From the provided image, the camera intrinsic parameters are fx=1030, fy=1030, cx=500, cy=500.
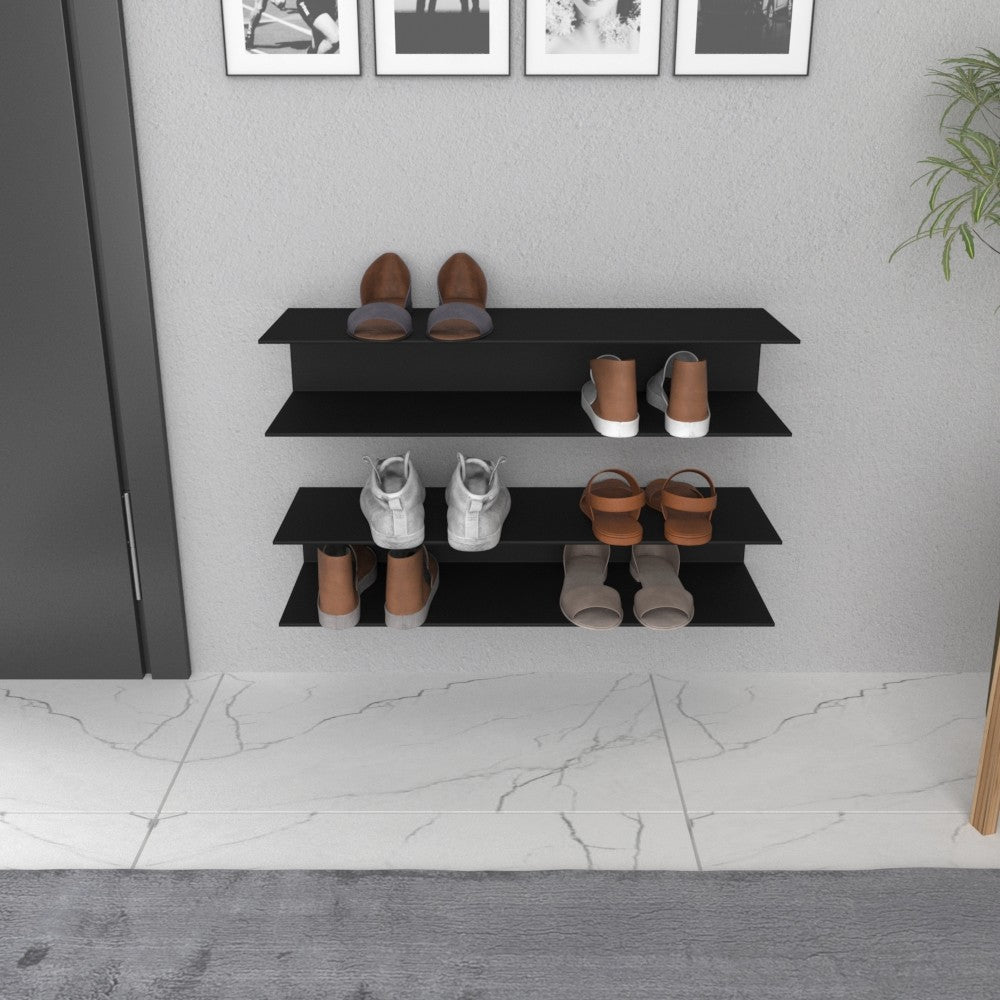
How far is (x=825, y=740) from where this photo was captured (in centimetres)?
249

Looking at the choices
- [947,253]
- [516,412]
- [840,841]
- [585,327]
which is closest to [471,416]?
[516,412]

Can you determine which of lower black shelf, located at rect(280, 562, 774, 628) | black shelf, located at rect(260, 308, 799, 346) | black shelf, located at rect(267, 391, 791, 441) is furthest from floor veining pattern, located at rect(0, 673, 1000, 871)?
black shelf, located at rect(260, 308, 799, 346)

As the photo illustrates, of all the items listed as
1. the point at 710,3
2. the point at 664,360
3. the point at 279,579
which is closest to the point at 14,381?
the point at 279,579

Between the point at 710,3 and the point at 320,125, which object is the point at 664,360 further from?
the point at 320,125

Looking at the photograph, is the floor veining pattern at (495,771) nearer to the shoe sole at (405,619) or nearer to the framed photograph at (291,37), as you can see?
the shoe sole at (405,619)

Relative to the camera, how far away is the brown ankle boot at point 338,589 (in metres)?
2.38

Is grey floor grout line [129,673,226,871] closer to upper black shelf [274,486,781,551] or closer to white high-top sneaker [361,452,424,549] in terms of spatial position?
upper black shelf [274,486,781,551]

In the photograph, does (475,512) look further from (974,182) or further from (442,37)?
(974,182)

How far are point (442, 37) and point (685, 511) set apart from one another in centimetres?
117

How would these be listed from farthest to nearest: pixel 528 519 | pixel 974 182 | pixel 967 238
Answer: pixel 528 519 < pixel 974 182 < pixel 967 238

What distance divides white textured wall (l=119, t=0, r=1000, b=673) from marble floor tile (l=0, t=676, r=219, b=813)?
20cm

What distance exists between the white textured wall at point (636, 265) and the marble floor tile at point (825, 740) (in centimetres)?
11

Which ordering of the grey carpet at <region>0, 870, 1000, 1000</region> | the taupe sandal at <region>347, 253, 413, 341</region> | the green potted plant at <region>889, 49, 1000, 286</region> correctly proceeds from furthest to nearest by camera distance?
the taupe sandal at <region>347, 253, 413, 341</region> < the green potted plant at <region>889, 49, 1000, 286</region> < the grey carpet at <region>0, 870, 1000, 1000</region>

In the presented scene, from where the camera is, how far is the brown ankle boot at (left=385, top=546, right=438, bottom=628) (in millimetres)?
2387
